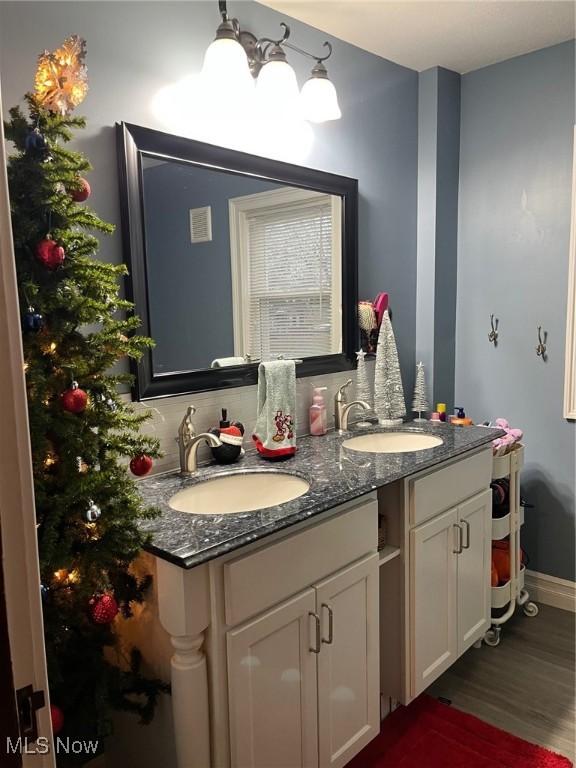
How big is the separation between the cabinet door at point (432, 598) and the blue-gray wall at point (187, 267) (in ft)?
3.01

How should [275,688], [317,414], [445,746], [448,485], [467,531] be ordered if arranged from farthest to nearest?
[317,414], [467,531], [448,485], [445,746], [275,688]

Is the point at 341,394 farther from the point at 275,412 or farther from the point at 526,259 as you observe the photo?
the point at 526,259

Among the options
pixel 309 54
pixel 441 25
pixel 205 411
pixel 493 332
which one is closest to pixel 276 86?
pixel 309 54

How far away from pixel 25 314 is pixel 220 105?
114 centimetres

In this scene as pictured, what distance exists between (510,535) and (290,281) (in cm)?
143

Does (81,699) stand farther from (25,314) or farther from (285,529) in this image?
(25,314)

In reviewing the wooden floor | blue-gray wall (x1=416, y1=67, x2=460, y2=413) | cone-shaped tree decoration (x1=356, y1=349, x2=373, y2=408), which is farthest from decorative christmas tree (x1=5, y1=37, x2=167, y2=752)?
blue-gray wall (x1=416, y1=67, x2=460, y2=413)

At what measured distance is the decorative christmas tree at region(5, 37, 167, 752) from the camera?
1142 millimetres

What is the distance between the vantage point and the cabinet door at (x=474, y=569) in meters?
2.14

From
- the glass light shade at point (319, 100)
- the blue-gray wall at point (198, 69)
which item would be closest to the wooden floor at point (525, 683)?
the blue-gray wall at point (198, 69)

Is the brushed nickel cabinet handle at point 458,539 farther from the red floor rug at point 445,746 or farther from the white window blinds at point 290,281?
the white window blinds at point 290,281

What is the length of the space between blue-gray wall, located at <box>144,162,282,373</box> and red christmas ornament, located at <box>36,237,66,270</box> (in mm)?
606

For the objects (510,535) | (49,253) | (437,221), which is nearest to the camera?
(49,253)

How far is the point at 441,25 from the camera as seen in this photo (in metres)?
2.29
